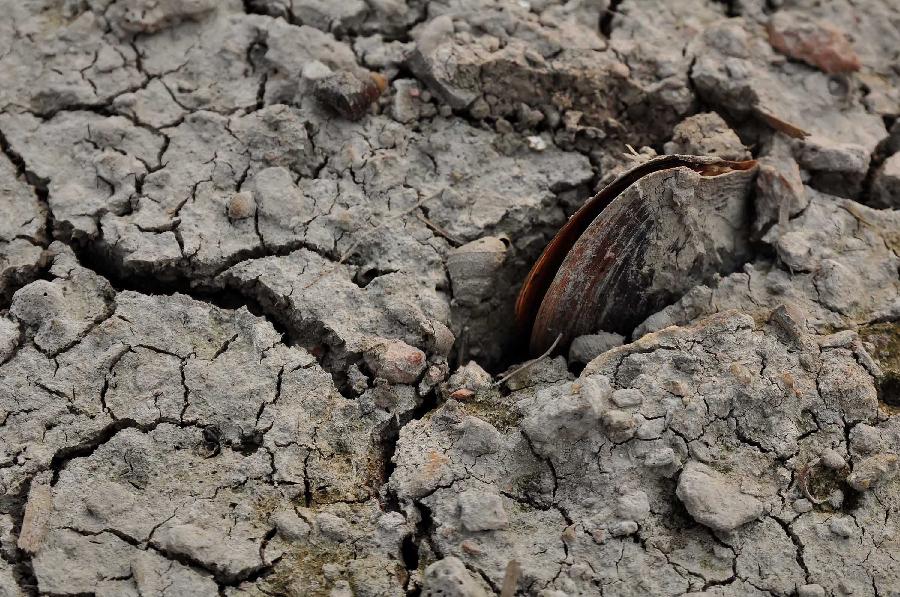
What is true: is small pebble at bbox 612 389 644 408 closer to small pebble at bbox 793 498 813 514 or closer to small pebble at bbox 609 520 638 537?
small pebble at bbox 609 520 638 537

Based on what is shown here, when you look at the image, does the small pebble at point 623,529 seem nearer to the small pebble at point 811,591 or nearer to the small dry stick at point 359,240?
the small pebble at point 811,591

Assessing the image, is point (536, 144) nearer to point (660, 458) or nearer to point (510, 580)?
point (660, 458)

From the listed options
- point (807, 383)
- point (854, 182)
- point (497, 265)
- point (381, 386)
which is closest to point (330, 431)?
point (381, 386)

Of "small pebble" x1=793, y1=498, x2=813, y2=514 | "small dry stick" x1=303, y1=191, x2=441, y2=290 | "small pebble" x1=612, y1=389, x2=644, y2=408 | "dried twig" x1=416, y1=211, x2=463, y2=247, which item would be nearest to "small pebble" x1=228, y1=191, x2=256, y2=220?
"small dry stick" x1=303, y1=191, x2=441, y2=290

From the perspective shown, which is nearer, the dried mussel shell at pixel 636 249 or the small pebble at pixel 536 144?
the dried mussel shell at pixel 636 249

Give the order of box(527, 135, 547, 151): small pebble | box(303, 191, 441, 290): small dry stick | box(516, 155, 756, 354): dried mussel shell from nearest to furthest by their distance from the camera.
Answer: box(516, 155, 756, 354): dried mussel shell
box(303, 191, 441, 290): small dry stick
box(527, 135, 547, 151): small pebble

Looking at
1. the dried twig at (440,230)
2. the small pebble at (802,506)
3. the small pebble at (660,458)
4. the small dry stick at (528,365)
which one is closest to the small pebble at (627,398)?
the small pebble at (660,458)
